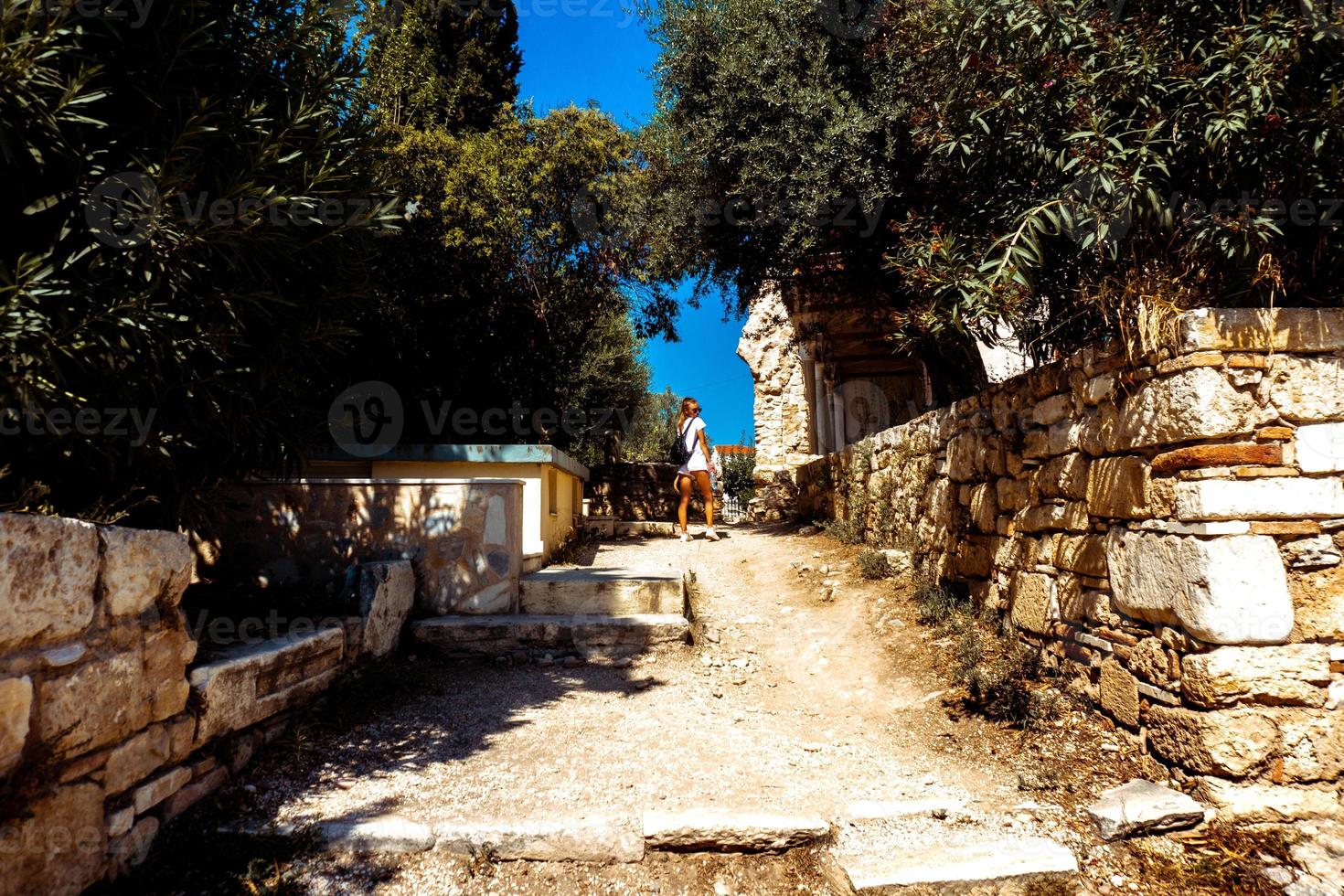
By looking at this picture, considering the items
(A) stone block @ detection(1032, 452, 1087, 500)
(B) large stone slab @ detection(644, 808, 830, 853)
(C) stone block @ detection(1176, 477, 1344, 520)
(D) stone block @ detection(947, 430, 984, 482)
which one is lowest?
(B) large stone slab @ detection(644, 808, 830, 853)

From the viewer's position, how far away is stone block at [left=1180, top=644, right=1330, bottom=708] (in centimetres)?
304

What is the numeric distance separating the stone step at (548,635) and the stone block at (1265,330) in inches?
145

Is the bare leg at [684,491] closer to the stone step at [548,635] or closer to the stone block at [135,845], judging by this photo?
the stone step at [548,635]

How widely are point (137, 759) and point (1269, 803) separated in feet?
14.9

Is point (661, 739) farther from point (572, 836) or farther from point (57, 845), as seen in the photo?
point (57, 845)

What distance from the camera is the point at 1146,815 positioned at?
2.96 meters

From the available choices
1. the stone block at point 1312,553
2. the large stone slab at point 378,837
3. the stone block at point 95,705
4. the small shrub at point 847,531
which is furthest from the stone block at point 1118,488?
the stone block at point 95,705

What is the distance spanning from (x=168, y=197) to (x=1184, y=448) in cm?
458

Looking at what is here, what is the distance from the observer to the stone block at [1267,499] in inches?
123

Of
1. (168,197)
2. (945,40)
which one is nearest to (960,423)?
(945,40)

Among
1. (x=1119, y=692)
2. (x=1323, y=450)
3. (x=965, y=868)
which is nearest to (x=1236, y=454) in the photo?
(x=1323, y=450)

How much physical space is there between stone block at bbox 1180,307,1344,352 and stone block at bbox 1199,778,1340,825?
189 cm

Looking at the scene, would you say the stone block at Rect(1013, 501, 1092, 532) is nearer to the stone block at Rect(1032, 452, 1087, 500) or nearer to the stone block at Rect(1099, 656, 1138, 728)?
the stone block at Rect(1032, 452, 1087, 500)

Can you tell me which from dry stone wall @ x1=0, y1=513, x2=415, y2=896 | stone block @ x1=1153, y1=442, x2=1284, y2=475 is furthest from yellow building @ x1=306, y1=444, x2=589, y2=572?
stone block @ x1=1153, y1=442, x2=1284, y2=475
